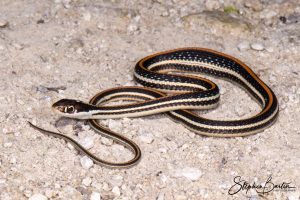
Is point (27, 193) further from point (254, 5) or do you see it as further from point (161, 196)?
point (254, 5)

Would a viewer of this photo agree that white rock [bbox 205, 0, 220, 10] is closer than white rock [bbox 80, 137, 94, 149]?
No

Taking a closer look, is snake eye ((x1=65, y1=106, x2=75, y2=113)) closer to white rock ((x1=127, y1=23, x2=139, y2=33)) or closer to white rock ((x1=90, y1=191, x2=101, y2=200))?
white rock ((x1=90, y1=191, x2=101, y2=200))

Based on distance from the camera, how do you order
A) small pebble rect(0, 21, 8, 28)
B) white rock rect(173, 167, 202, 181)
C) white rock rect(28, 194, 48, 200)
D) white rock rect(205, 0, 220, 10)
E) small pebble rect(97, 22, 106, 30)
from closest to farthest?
white rock rect(28, 194, 48, 200) → white rock rect(173, 167, 202, 181) → small pebble rect(0, 21, 8, 28) → small pebble rect(97, 22, 106, 30) → white rock rect(205, 0, 220, 10)

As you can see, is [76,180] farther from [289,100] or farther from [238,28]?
[238,28]

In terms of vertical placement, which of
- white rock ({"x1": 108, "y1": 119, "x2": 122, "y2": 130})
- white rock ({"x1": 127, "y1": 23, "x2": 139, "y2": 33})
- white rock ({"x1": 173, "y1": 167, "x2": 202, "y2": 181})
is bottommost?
white rock ({"x1": 108, "y1": 119, "x2": 122, "y2": 130})

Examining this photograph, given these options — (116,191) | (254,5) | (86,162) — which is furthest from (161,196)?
(254,5)

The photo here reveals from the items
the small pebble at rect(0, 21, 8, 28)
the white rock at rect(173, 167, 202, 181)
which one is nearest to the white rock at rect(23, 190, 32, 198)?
the white rock at rect(173, 167, 202, 181)
